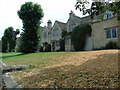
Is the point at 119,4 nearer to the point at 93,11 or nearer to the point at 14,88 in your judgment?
the point at 93,11

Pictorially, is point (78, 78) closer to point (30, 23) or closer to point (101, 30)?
point (101, 30)

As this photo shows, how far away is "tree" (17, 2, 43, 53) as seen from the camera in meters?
25.8

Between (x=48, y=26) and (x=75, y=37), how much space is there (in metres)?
19.9

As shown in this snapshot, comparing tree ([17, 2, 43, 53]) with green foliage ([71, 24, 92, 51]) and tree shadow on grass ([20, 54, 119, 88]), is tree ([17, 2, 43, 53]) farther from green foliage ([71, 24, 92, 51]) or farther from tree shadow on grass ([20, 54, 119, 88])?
tree shadow on grass ([20, 54, 119, 88])

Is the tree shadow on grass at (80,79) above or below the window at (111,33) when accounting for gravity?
below

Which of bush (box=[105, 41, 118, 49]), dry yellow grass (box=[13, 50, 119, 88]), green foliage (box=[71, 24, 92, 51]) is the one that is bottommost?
dry yellow grass (box=[13, 50, 119, 88])

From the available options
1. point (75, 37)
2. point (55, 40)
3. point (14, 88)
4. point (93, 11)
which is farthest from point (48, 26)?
point (14, 88)

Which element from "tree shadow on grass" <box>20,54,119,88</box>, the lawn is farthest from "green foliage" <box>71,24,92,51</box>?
"tree shadow on grass" <box>20,54,119,88</box>

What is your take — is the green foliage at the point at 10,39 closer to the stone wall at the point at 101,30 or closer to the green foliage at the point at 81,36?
the green foliage at the point at 81,36

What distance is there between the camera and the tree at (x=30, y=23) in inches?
1017

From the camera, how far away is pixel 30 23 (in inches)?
1014

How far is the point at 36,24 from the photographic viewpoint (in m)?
26.7

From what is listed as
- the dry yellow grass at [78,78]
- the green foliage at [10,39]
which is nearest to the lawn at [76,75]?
the dry yellow grass at [78,78]

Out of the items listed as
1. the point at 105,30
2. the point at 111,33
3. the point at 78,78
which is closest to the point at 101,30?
the point at 105,30
